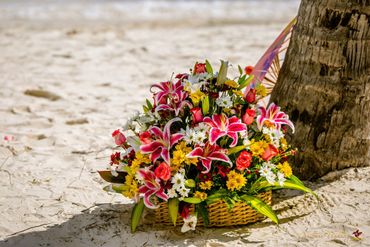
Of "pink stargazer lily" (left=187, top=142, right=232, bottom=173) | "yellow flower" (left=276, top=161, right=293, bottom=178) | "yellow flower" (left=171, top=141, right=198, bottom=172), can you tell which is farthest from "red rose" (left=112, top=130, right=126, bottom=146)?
"yellow flower" (left=276, top=161, right=293, bottom=178)

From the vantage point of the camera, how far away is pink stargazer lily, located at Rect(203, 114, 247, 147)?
2955 mm

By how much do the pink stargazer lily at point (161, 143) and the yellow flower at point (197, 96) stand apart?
0.17 meters

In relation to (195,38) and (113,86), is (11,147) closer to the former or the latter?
(113,86)

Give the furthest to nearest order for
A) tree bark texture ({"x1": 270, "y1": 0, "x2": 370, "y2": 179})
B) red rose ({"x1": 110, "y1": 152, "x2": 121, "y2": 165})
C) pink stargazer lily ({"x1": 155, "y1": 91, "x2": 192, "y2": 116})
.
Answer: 1. tree bark texture ({"x1": 270, "y1": 0, "x2": 370, "y2": 179})
2. red rose ({"x1": 110, "y1": 152, "x2": 121, "y2": 165})
3. pink stargazer lily ({"x1": 155, "y1": 91, "x2": 192, "y2": 116})

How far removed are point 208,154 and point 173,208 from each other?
325 mm

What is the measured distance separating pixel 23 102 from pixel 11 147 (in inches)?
43.7

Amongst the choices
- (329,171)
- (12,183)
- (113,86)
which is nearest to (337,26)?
(329,171)

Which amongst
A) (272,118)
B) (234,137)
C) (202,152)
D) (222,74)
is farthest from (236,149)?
(222,74)

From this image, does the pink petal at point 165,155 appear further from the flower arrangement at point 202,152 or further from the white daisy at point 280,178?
the white daisy at point 280,178

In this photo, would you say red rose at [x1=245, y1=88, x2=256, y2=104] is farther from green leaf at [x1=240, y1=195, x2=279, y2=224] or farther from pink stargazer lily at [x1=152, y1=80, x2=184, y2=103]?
green leaf at [x1=240, y1=195, x2=279, y2=224]

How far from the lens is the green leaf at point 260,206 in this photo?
3.05m

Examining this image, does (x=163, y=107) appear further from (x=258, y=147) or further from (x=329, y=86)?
(x=329, y=86)

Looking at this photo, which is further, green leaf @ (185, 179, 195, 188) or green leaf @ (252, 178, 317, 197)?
green leaf @ (252, 178, 317, 197)

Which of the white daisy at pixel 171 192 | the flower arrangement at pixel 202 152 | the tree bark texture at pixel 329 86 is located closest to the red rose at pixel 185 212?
the flower arrangement at pixel 202 152
